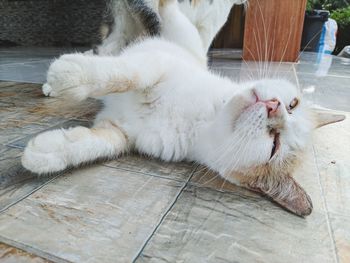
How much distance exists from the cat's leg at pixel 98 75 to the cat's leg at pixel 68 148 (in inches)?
4.9

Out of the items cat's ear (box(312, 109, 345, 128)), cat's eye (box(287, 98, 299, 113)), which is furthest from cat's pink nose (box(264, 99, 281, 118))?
cat's ear (box(312, 109, 345, 128))

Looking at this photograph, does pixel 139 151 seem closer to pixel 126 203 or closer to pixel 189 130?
pixel 189 130

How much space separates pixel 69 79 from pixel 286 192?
626 millimetres

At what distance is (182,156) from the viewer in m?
1.04

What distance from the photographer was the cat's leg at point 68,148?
0.81 metres

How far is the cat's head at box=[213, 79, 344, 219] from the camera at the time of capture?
2.96 ft

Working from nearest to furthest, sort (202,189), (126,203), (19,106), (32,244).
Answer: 1. (32,244)
2. (126,203)
3. (202,189)
4. (19,106)

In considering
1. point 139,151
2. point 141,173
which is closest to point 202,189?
point 141,173

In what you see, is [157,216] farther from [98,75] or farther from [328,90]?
[328,90]

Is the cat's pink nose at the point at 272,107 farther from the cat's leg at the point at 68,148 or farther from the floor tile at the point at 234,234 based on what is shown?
the cat's leg at the point at 68,148

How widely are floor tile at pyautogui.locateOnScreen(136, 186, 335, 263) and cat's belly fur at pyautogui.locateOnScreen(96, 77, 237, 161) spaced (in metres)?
0.25

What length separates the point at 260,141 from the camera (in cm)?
91

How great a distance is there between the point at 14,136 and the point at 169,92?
551 millimetres

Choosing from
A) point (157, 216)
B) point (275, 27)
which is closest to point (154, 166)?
point (157, 216)
